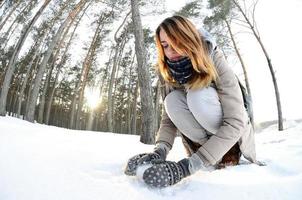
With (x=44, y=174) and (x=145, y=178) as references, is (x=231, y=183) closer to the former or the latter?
(x=145, y=178)

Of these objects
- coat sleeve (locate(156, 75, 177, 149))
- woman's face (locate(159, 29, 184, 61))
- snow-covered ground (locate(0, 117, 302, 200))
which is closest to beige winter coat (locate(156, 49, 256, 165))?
snow-covered ground (locate(0, 117, 302, 200))

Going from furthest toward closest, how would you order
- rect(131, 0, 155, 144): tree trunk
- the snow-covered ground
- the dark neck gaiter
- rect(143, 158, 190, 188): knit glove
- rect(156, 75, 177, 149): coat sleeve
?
rect(131, 0, 155, 144): tree trunk, rect(156, 75, 177, 149): coat sleeve, the dark neck gaiter, rect(143, 158, 190, 188): knit glove, the snow-covered ground

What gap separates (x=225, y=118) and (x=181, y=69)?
1.37ft

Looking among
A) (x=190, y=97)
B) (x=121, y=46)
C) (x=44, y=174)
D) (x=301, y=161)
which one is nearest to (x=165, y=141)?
(x=190, y=97)

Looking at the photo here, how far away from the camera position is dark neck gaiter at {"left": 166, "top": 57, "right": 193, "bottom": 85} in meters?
1.85

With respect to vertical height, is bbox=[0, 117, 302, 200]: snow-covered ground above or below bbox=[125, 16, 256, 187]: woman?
below

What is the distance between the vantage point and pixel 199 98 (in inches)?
73.1

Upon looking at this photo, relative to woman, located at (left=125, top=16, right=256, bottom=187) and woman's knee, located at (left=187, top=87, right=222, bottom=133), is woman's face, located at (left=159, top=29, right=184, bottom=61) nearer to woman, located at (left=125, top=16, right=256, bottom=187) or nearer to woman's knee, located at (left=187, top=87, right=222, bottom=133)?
woman, located at (left=125, top=16, right=256, bottom=187)

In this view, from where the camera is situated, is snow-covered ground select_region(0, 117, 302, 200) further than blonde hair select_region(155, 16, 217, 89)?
No

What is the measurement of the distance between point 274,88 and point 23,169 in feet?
45.3

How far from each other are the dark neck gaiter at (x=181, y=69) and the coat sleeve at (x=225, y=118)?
191 millimetres

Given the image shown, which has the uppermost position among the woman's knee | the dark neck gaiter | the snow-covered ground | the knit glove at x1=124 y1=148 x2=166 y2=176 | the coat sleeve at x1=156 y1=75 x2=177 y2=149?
the dark neck gaiter

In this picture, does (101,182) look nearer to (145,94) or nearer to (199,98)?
(199,98)

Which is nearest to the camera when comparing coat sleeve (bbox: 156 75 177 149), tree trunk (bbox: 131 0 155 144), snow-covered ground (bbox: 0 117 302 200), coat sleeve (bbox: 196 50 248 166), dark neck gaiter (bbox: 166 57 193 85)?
snow-covered ground (bbox: 0 117 302 200)
